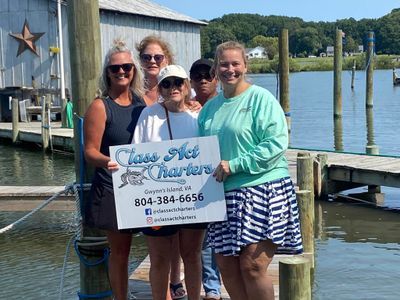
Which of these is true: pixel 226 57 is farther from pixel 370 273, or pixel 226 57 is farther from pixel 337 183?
pixel 337 183

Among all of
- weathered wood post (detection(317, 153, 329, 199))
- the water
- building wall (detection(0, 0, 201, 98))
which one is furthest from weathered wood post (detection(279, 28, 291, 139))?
weathered wood post (detection(317, 153, 329, 199))

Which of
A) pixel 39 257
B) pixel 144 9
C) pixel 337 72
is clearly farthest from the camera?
pixel 144 9

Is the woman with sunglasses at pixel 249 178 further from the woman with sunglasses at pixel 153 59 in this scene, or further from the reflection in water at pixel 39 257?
the reflection in water at pixel 39 257

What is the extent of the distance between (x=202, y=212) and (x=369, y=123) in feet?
98.7

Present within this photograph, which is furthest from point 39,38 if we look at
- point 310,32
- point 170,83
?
point 310,32

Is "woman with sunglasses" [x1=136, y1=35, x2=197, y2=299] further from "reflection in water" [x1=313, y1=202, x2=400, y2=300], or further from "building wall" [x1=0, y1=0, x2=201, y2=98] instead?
"building wall" [x1=0, y1=0, x2=201, y2=98]

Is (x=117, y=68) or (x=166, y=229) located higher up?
(x=117, y=68)

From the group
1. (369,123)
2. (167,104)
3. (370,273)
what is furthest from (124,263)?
(369,123)

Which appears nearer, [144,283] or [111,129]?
[111,129]

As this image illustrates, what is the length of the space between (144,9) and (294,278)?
28557mm

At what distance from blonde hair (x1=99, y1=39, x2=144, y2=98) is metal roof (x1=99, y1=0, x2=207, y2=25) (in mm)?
22843

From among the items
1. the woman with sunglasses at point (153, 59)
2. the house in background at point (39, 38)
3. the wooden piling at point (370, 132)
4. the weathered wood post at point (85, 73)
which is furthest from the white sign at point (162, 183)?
the house in background at point (39, 38)

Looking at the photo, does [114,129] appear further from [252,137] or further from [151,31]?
[151,31]

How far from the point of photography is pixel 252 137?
4348 mm
